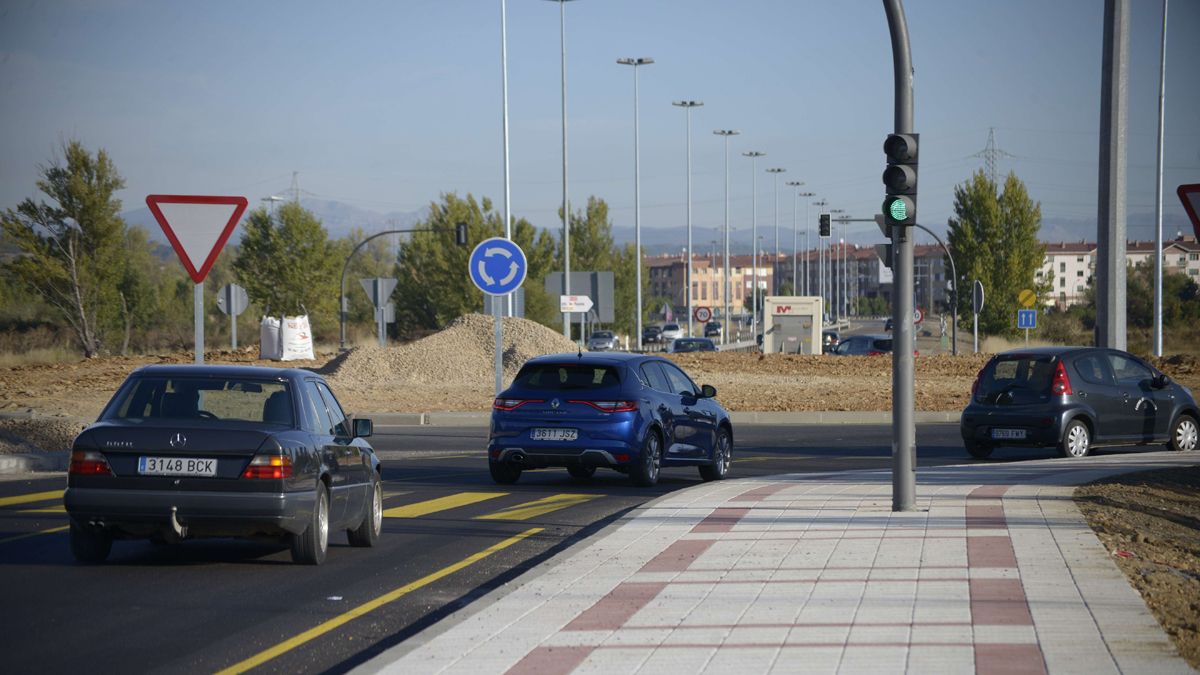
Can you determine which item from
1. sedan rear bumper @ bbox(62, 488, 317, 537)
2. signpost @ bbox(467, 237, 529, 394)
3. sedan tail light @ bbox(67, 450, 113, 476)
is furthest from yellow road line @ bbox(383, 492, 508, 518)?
Answer: sedan tail light @ bbox(67, 450, 113, 476)

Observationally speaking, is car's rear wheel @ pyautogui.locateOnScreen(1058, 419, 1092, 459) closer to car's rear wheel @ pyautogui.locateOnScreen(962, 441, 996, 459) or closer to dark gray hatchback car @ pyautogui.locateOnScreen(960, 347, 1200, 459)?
dark gray hatchback car @ pyautogui.locateOnScreen(960, 347, 1200, 459)

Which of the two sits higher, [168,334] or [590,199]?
[590,199]

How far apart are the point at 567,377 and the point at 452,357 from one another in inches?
1021

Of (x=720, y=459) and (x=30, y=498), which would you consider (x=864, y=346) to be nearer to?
(x=720, y=459)

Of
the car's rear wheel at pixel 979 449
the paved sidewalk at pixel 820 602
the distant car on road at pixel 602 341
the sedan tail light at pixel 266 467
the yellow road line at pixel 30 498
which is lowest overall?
the distant car on road at pixel 602 341

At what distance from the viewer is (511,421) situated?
16438 millimetres

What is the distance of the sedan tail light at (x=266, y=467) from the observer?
379 inches

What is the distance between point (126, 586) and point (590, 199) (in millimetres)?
91227

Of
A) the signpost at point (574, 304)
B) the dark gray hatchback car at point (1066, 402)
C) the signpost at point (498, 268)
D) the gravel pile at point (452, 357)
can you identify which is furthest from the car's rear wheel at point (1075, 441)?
the signpost at point (574, 304)

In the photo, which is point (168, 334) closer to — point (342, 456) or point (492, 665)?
point (342, 456)

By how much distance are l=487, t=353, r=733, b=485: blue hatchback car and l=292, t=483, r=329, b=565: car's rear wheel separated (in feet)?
19.3

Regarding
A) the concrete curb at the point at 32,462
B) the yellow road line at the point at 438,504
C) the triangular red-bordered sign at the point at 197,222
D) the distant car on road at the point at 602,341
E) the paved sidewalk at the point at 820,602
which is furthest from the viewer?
the distant car on road at the point at 602,341

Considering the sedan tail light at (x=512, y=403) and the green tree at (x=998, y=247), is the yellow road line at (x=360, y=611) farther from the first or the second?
the green tree at (x=998, y=247)

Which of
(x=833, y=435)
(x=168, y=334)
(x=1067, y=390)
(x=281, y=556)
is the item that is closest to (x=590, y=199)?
(x=168, y=334)
